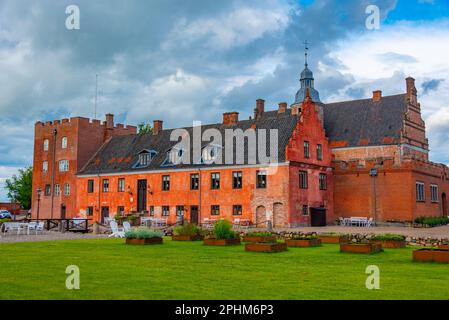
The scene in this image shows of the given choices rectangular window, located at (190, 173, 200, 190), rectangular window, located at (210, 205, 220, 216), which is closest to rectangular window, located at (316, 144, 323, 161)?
rectangular window, located at (210, 205, 220, 216)

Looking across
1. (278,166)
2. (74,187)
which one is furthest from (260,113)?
(74,187)

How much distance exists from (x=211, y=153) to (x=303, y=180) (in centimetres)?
843

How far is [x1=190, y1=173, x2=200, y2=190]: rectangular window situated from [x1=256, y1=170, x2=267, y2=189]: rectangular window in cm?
605

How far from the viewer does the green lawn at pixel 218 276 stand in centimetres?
1005

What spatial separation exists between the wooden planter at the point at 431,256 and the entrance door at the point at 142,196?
35.6 metres

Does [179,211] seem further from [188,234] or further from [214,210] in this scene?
[188,234]

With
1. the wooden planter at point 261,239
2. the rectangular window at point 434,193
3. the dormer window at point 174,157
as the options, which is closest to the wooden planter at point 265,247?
the wooden planter at point 261,239

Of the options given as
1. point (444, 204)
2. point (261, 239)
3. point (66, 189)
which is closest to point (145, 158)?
point (66, 189)

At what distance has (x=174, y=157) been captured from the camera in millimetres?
48062

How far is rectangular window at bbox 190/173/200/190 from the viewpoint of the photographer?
45947 mm

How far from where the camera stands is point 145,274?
12.9 metres

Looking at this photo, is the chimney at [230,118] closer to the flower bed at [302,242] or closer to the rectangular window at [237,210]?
the rectangular window at [237,210]
